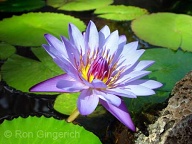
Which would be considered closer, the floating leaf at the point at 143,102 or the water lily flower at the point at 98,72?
the water lily flower at the point at 98,72

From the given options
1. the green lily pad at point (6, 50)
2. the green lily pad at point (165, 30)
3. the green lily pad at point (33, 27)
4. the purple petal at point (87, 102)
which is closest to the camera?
the purple petal at point (87, 102)

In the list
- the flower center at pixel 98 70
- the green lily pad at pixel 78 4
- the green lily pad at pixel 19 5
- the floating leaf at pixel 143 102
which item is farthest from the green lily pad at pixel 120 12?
the flower center at pixel 98 70

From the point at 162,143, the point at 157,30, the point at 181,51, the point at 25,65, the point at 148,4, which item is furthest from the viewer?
the point at 148,4

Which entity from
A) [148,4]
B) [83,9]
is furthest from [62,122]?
[148,4]

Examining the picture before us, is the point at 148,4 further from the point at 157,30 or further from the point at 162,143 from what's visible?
the point at 162,143

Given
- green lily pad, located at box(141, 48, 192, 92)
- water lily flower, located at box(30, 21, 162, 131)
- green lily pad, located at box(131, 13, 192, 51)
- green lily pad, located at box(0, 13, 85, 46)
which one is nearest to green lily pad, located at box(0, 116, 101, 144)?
water lily flower, located at box(30, 21, 162, 131)

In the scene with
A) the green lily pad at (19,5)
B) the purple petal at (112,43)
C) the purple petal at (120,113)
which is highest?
the purple petal at (112,43)

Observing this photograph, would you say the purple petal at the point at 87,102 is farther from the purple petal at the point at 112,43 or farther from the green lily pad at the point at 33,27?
the green lily pad at the point at 33,27
